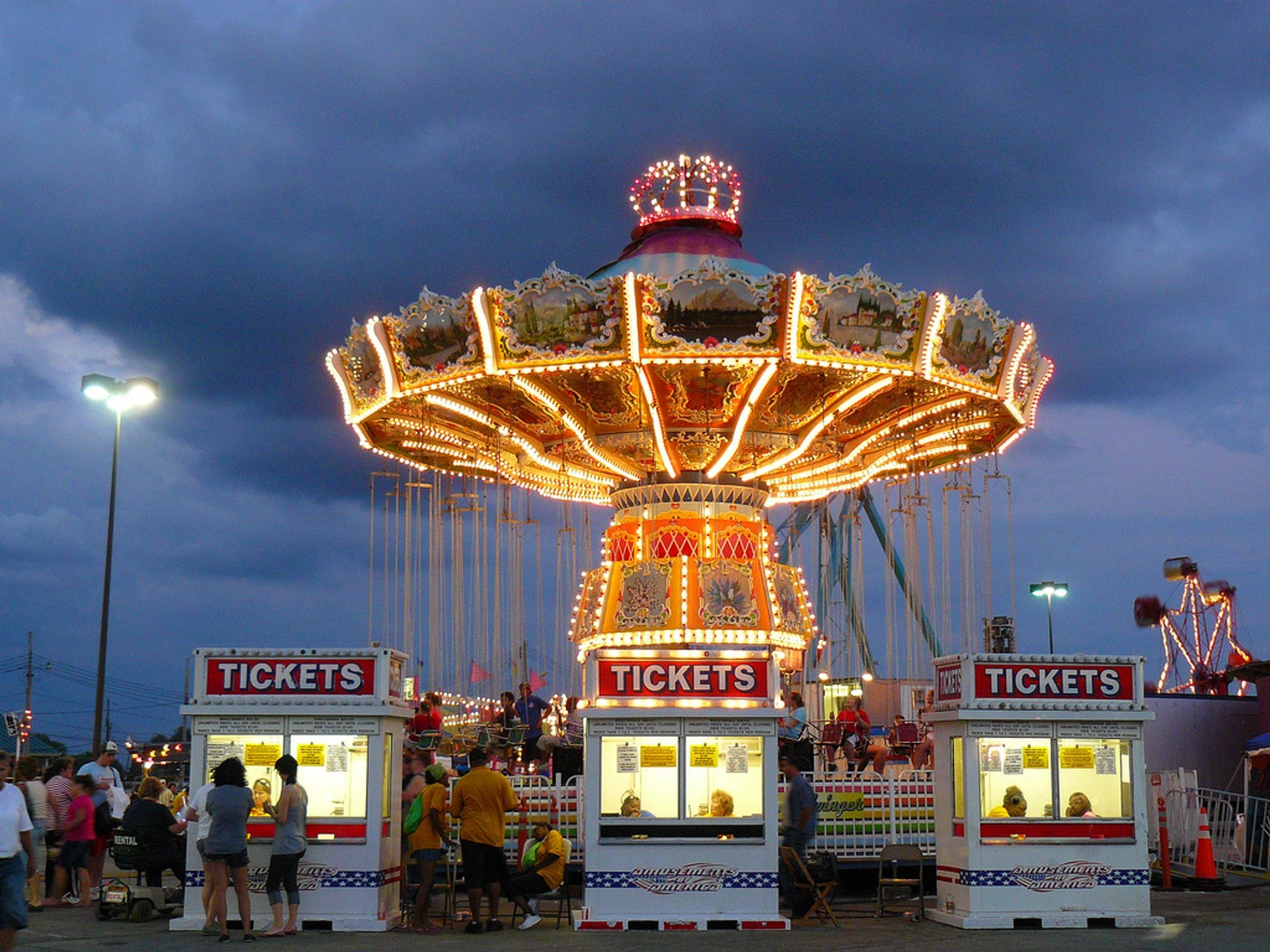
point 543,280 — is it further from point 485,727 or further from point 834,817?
point 834,817

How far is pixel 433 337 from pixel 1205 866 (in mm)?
12593

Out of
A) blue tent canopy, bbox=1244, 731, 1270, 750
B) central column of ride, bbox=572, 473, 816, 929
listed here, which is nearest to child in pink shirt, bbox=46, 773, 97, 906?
central column of ride, bbox=572, 473, 816, 929

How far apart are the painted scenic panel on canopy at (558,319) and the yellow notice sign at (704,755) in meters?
7.16

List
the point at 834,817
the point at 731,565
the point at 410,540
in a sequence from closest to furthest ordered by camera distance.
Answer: the point at 834,817 < the point at 731,565 < the point at 410,540

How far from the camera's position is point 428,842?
1405cm

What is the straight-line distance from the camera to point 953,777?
14.8m

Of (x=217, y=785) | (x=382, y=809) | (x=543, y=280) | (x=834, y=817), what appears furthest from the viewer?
(x=543, y=280)

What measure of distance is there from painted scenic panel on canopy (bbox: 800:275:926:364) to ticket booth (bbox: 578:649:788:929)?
6413 millimetres

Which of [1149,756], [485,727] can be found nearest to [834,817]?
[485,727]

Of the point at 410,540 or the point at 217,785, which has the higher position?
the point at 410,540

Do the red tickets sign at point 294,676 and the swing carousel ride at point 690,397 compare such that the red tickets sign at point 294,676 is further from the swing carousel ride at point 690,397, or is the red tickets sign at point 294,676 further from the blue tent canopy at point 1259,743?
the blue tent canopy at point 1259,743

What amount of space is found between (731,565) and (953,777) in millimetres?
9636

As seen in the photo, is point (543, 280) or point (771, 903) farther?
point (543, 280)

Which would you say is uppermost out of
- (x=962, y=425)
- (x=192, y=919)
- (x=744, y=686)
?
(x=962, y=425)
